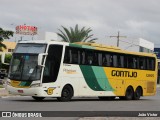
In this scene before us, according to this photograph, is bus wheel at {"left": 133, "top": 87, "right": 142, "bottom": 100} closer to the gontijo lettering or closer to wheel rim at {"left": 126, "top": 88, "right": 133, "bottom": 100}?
wheel rim at {"left": 126, "top": 88, "right": 133, "bottom": 100}

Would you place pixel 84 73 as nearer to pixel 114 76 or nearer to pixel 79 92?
pixel 79 92

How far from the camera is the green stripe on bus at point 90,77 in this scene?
2888cm

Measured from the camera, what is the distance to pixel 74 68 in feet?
92.2

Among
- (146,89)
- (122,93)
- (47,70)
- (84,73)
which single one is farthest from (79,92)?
(146,89)

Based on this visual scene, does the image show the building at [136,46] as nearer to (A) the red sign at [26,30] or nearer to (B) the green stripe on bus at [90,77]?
(A) the red sign at [26,30]

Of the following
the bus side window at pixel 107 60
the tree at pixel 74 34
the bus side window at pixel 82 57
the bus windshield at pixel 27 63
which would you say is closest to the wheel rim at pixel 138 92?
the bus side window at pixel 107 60

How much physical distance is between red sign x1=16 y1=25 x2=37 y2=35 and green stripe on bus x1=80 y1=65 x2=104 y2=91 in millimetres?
73387

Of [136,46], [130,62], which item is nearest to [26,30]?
[136,46]

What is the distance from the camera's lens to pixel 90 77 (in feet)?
96.6

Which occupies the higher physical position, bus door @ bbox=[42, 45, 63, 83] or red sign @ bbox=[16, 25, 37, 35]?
red sign @ bbox=[16, 25, 37, 35]

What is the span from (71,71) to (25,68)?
108 inches

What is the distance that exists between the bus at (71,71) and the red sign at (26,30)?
7012 cm

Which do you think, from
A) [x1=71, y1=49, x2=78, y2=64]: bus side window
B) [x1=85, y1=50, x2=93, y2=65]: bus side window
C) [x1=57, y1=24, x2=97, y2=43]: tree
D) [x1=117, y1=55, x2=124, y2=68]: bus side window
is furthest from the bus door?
[x1=57, y1=24, x2=97, y2=43]: tree

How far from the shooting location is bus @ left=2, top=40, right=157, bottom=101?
26.3 meters
